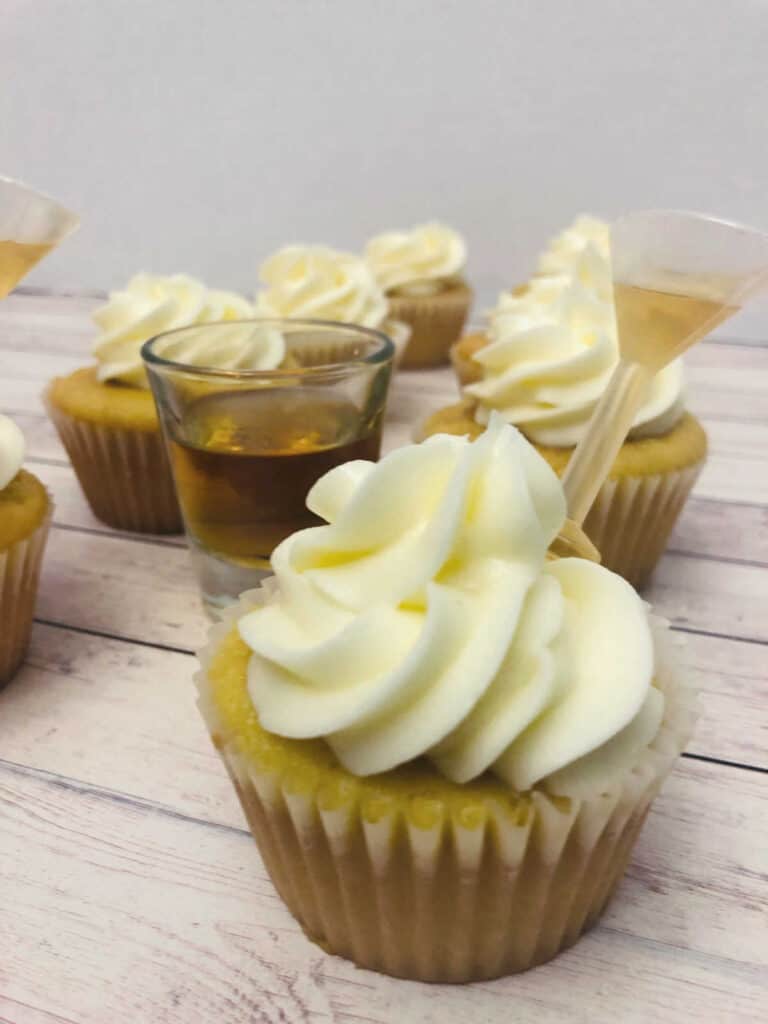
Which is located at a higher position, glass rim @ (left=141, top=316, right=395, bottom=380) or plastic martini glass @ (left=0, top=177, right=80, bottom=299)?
plastic martini glass @ (left=0, top=177, right=80, bottom=299)

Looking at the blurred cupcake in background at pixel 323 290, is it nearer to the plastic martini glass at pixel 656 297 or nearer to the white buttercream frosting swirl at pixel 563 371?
the white buttercream frosting swirl at pixel 563 371

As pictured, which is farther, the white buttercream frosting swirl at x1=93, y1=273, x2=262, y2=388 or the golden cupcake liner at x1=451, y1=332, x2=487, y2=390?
the golden cupcake liner at x1=451, y1=332, x2=487, y2=390

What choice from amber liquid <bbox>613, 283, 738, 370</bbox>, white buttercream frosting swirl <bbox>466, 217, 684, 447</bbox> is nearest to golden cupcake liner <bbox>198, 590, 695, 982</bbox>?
amber liquid <bbox>613, 283, 738, 370</bbox>

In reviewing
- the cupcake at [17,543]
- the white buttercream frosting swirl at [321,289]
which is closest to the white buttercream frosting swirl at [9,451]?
the cupcake at [17,543]

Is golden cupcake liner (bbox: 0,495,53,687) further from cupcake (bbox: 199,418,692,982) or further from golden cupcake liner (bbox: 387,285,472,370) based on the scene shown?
golden cupcake liner (bbox: 387,285,472,370)

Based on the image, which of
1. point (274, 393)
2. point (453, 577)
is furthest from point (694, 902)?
point (274, 393)

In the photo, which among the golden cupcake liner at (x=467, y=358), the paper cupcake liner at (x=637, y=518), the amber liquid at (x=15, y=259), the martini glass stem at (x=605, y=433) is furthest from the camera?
the golden cupcake liner at (x=467, y=358)

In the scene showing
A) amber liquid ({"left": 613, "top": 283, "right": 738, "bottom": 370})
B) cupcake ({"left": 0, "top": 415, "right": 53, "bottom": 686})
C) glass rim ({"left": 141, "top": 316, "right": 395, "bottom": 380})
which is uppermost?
amber liquid ({"left": 613, "top": 283, "right": 738, "bottom": 370})
